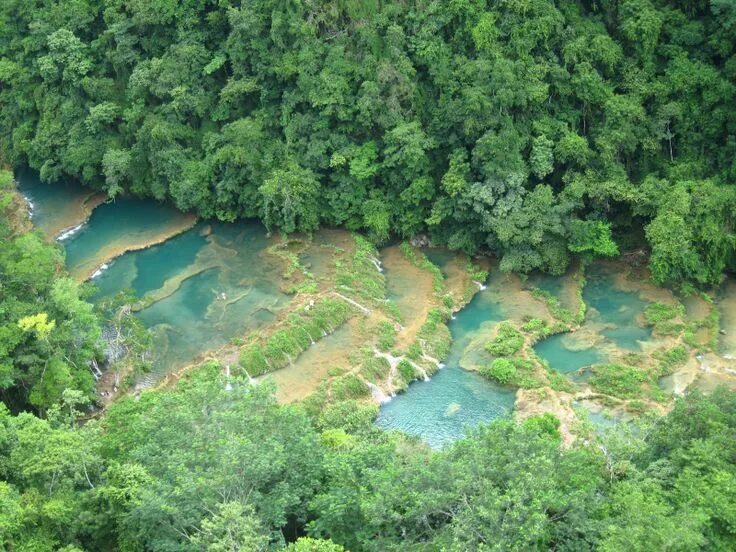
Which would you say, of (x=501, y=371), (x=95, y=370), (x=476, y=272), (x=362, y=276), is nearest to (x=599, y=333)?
(x=501, y=371)

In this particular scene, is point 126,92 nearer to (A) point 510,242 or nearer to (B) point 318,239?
(B) point 318,239

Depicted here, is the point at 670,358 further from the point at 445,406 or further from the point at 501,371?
the point at 445,406

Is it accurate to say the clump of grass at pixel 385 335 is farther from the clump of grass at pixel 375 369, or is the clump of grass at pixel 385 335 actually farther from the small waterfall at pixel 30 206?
the small waterfall at pixel 30 206

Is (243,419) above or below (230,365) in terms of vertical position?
above

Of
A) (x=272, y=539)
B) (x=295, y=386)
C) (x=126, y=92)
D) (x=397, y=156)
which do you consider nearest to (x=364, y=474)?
(x=272, y=539)

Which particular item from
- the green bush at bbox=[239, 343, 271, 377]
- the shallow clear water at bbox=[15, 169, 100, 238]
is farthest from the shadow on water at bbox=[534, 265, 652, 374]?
the shallow clear water at bbox=[15, 169, 100, 238]

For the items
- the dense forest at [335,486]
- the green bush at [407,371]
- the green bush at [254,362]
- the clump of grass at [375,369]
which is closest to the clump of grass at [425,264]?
the green bush at [407,371]
